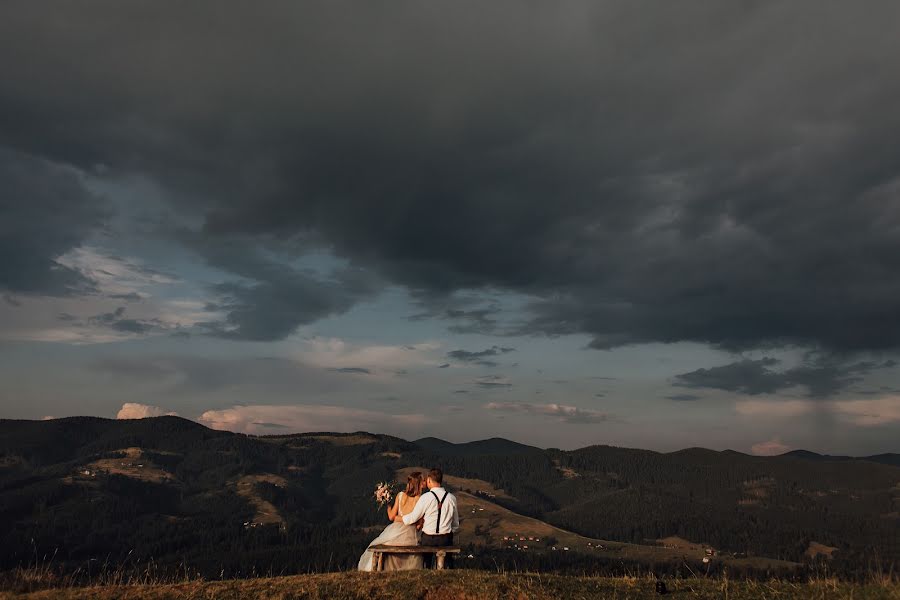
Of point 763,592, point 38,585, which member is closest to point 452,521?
point 763,592

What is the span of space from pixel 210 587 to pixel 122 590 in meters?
2.59

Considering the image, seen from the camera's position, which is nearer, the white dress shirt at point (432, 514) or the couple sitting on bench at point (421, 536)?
the couple sitting on bench at point (421, 536)

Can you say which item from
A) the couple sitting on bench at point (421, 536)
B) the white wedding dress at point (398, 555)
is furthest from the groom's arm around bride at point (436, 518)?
the white wedding dress at point (398, 555)

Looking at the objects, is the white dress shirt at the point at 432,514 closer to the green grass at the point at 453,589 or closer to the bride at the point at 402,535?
the bride at the point at 402,535

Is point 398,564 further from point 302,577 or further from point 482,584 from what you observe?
point 482,584

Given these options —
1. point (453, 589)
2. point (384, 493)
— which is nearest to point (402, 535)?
point (384, 493)

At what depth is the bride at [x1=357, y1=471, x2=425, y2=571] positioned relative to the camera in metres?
24.3

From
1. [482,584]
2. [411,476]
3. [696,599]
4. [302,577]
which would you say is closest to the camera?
[696,599]

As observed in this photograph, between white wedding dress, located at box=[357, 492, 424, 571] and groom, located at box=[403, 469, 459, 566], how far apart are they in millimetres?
453

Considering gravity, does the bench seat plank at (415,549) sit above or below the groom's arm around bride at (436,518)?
below

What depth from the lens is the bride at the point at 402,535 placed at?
24.3 metres

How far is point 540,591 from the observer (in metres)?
19.7

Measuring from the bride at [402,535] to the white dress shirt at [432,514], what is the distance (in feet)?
1.89

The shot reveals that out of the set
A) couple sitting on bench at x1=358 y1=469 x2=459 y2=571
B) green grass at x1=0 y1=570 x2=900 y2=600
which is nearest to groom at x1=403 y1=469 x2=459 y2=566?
couple sitting on bench at x1=358 y1=469 x2=459 y2=571
